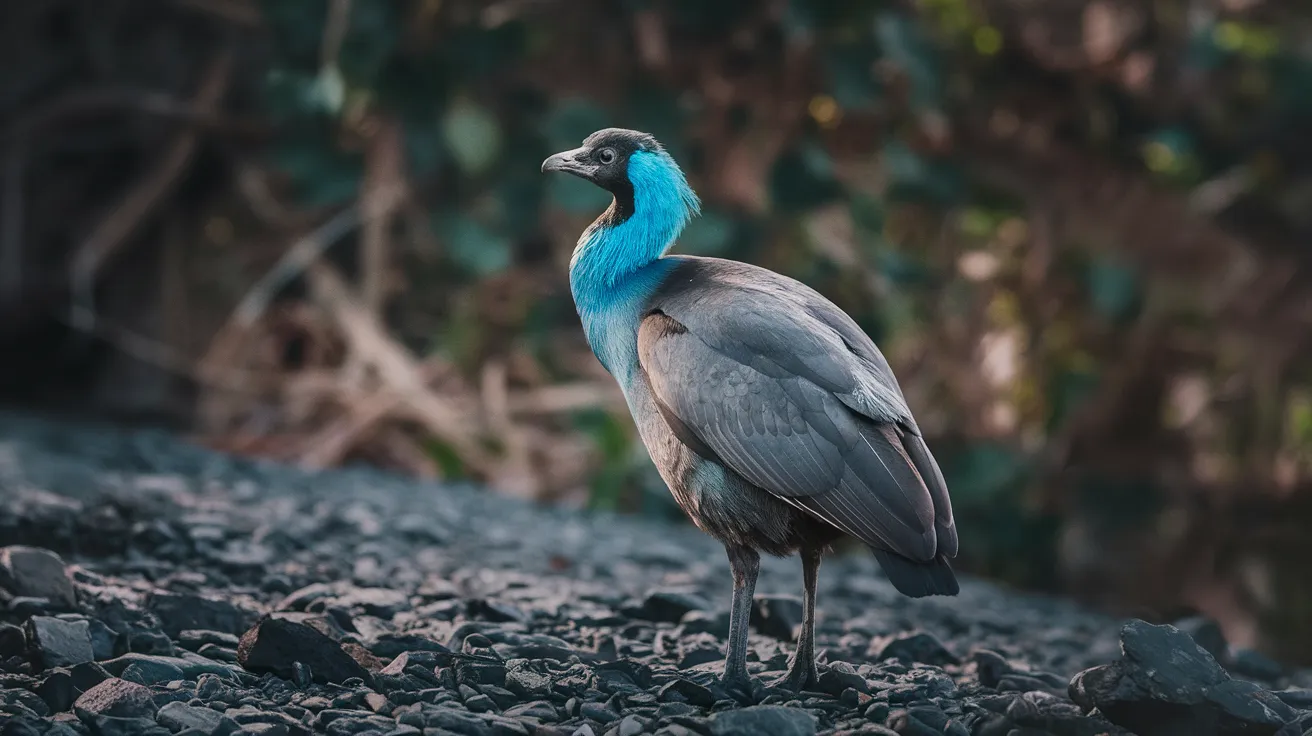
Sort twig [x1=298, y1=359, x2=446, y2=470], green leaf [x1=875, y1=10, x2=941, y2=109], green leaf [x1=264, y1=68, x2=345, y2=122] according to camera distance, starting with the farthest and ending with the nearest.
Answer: twig [x1=298, y1=359, x2=446, y2=470], green leaf [x1=264, y1=68, x2=345, y2=122], green leaf [x1=875, y1=10, x2=941, y2=109]

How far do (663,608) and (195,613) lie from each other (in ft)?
4.05

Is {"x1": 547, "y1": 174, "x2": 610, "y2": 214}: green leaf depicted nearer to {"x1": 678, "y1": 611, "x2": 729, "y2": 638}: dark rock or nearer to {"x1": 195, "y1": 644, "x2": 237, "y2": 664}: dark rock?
{"x1": 678, "y1": 611, "x2": 729, "y2": 638}: dark rock

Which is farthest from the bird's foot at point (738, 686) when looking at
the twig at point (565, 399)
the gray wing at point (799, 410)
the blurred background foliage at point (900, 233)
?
the twig at point (565, 399)

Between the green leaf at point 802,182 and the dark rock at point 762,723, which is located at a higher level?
the green leaf at point 802,182

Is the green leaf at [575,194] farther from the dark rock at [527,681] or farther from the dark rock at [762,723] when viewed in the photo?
the dark rock at [762,723]

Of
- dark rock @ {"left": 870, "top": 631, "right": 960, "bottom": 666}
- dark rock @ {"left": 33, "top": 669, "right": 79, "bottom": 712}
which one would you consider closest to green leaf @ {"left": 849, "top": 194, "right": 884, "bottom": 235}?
dark rock @ {"left": 870, "top": 631, "right": 960, "bottom": 666}

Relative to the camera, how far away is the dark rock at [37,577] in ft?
10.8

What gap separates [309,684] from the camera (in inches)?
116

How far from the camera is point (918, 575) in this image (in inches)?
113

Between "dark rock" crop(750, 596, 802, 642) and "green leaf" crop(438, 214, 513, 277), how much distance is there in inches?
119

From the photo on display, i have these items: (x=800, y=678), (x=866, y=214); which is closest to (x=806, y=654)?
(x=800, y=678)

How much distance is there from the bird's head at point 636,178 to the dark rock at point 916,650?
121cm

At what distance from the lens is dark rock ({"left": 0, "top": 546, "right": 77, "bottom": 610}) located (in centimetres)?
329

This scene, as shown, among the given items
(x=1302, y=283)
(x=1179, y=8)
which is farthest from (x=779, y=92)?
(x=1302, y=283)
